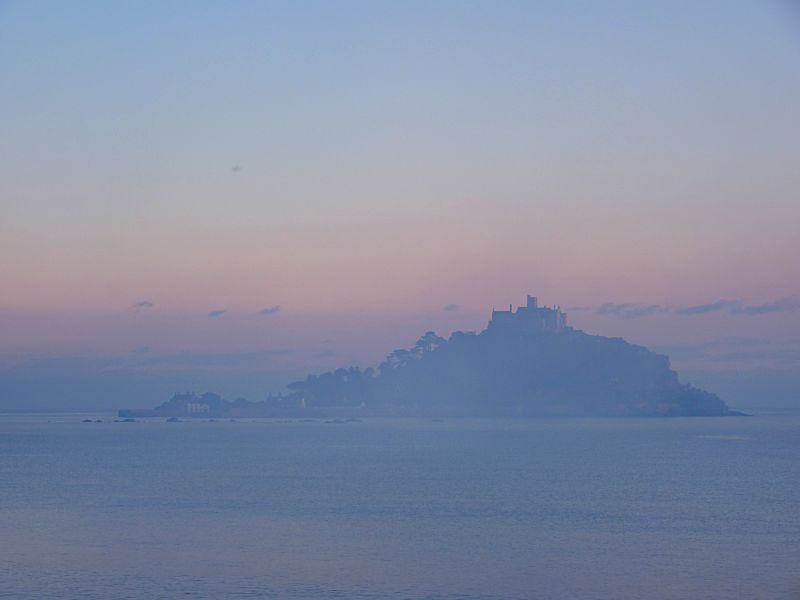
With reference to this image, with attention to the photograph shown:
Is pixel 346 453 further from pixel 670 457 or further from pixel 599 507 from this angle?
pixel 599 507

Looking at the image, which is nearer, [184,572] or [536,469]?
[184,572]

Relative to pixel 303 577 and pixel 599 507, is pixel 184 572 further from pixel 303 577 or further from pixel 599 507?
pixel 599 507

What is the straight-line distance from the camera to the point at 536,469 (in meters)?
66.8

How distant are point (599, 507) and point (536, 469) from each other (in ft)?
67.3

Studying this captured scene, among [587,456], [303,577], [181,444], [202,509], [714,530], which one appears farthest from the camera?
[181,444]

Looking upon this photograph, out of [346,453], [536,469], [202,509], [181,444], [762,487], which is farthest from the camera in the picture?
[181,444]

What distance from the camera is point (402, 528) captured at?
1565 inches

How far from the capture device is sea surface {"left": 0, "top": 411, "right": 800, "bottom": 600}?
29641 millimetres

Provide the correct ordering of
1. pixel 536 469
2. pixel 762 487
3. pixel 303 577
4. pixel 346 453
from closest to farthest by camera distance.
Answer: pixel 303 577
pixel 762 487
pixel 536 469
pixel 346 453

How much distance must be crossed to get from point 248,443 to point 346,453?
2344 centimetres

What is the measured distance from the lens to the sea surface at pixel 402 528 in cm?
2964

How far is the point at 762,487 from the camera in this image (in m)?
56.7

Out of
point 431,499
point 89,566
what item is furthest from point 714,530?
point 89,566

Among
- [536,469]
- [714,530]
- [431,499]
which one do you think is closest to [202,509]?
[431,499]
